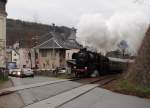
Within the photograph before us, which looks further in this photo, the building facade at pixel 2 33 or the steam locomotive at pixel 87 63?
the building facade at pixel 2 33

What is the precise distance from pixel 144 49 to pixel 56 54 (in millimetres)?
58663

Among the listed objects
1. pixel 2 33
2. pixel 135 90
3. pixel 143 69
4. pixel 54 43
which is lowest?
pixel 135 90

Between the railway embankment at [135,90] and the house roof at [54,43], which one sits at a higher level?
the house roof at [54,43]

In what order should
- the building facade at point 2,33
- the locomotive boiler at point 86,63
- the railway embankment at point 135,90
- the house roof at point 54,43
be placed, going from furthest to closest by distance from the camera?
1. the house roof at point 54,43
2. the building facade at point 2,33
3. the locomotive boiler at point 86,63
4. the railway embankment at point 135,90

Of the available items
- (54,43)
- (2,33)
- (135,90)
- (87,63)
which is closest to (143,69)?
(135,90)

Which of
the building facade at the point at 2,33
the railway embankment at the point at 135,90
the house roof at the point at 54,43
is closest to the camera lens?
the railway embankment at the point at 135,90

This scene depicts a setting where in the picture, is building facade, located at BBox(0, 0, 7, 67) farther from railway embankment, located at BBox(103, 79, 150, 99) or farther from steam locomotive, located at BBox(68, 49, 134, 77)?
railway embankment, located at BBox(103, 79, 150, 99)

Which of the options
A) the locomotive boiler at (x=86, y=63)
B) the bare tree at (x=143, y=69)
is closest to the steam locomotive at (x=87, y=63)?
the locomotive boiler at (x=86, y=63)

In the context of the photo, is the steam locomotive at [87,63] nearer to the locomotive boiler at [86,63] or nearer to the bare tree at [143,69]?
the locomotive boiler at [86,63]

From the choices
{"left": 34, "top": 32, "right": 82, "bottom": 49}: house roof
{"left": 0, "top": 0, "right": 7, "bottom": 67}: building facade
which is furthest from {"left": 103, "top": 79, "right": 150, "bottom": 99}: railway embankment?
{"left": 34, "top": 32, "right": 82, "bottom": 49}: house roof

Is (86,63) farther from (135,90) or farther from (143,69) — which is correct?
(135,90)

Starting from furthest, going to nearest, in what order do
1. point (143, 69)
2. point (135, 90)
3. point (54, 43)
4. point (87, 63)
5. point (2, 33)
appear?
1. point (54, 43)
2. point (2, 33)
3. point (87, 63)
4. point (143, 69)
5. point (135, 90)

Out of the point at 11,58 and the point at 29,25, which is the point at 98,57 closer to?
the point at 11,58

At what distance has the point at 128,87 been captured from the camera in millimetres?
27875
